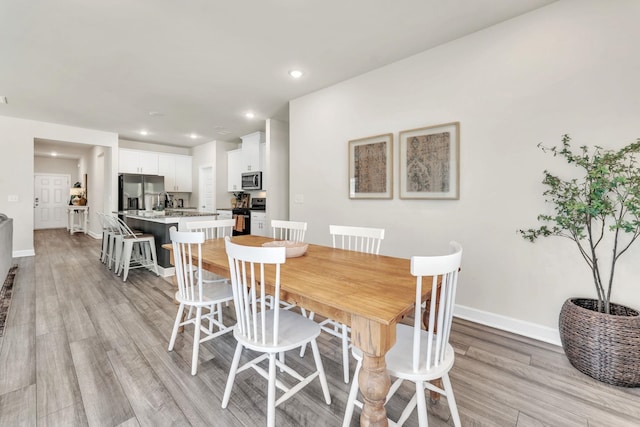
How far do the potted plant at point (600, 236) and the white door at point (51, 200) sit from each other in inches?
497

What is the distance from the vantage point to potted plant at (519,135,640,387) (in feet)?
5.56

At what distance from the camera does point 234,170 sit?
6633mm

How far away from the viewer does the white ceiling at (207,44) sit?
2182 mm

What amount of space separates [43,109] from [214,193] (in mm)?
3251

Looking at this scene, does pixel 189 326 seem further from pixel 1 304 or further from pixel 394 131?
pixel 394 131

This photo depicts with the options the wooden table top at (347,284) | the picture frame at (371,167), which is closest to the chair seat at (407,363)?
the wooden table top at (347,284)

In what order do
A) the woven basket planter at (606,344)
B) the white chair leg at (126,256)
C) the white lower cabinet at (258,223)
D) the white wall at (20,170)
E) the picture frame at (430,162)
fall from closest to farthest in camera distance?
1. the woven basket planter at (606,344)
2. the picture frame at (430,162)
3. the white chair leg at (126,256)
4. the white wall at (20,170)
5. the white lower cabinet at (258,223)

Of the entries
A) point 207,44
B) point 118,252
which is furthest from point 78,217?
point 207,44

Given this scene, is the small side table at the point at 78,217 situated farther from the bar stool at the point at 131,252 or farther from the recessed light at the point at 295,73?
the recessed light at the point at 295,73

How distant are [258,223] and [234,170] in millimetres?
1907

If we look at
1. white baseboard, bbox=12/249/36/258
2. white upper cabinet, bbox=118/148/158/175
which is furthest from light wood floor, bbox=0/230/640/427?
white upper cabinet, bbox=118/148/158/175

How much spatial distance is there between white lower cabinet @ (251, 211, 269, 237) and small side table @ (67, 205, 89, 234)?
604 centimetres

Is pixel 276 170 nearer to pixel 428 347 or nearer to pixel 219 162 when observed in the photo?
pixel 219 162

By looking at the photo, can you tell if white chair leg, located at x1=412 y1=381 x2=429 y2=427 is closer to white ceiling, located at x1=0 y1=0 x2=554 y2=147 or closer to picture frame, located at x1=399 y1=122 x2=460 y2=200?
picture frame, located at x1=399 y1=122 x2=460 y2=200
